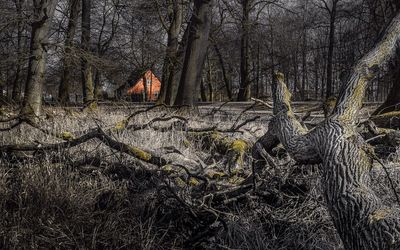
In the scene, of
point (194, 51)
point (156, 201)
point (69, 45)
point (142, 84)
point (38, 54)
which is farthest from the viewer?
point (142, 84)

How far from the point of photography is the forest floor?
356cm

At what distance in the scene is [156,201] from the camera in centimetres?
407

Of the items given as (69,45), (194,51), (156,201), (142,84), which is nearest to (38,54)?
(69,45)

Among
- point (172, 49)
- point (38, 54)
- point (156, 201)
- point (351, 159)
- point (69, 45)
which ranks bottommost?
point (156, 201)

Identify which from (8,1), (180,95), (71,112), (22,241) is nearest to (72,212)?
(22,241)

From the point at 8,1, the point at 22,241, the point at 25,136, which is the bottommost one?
the point at 22,241

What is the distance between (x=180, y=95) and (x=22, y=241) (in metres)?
9.62

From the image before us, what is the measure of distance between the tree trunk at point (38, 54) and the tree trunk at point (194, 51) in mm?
4280

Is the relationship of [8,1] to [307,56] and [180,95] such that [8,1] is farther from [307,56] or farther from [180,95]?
Result: [307,56]

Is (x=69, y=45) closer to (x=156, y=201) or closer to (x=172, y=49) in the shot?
(x=172, y=49)

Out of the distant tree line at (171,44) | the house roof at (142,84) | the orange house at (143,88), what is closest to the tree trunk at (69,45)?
the distant tree line at (171,44)

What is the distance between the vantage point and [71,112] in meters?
7.84

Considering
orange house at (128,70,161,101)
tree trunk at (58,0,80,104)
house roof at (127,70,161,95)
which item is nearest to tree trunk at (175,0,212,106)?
tree trunk at (58,0,80,104)

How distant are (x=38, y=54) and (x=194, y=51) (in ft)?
15.4
